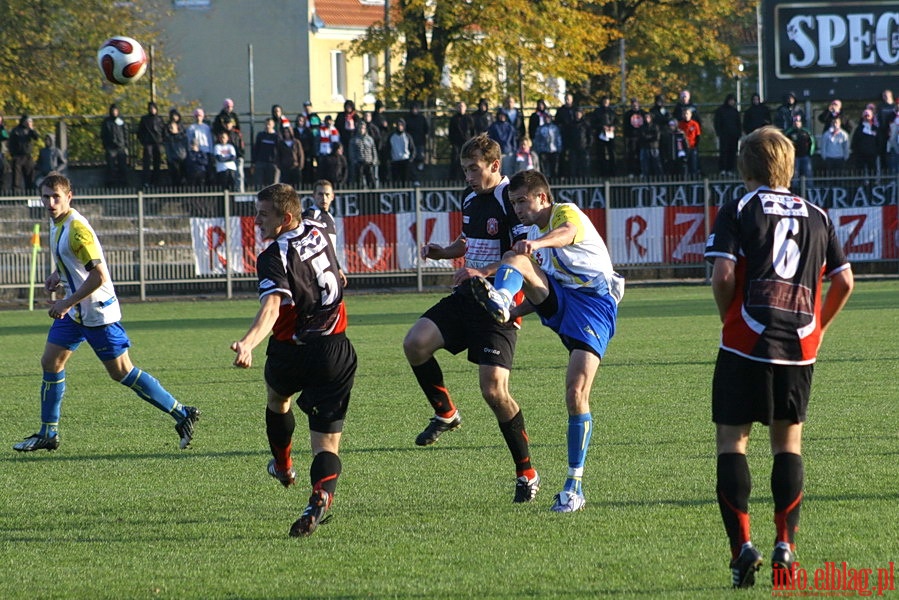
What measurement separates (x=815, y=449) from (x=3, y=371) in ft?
30.0

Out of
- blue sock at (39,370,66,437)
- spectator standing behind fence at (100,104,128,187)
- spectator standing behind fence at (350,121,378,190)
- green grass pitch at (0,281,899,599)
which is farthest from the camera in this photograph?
spectator standing behind fence at (100,104,128,187)

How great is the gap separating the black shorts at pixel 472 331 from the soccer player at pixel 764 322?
2.31 m

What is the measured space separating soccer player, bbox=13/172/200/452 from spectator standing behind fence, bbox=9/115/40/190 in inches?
698

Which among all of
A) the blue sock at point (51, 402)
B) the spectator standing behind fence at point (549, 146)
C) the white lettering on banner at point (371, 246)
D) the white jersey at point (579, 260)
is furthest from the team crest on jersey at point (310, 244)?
the spectator standing behind fence at point (549, 146)

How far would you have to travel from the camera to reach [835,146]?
2745 cm

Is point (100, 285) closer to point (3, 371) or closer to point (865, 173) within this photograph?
point (3, 371)

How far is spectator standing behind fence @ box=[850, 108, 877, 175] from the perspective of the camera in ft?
88.4

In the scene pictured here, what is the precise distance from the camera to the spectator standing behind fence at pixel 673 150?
27297mm

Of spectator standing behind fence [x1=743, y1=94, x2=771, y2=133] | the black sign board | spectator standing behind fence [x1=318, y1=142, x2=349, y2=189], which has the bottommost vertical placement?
spectator standing behind fence [x1=318, y1=142, x2=349, y2=189]

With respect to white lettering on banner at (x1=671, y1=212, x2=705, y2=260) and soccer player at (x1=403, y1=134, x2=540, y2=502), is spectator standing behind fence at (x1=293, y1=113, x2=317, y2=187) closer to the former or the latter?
white lettering on banner at (x1=671, y1=212, x2=705, y2=260)

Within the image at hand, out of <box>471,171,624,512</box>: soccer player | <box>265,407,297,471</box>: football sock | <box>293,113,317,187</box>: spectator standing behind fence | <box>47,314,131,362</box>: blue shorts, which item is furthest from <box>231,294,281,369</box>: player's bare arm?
<box>293,113,317,187</box>: spectator standing behind fence

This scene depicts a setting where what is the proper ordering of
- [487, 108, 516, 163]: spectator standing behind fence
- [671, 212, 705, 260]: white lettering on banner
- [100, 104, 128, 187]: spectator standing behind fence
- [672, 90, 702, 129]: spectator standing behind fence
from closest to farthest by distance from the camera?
[671, 212, 705, 260]: white lettering on banner, [487, 108, 516, 163]: spectator standing behind fence, [100, 104, 128, 187]: spectator standing behind fence, [672, 90, 702, 129]: spectator standing behind fence

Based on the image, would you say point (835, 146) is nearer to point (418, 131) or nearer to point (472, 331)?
point (418, 131)

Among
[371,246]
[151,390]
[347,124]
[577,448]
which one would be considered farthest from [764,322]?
[347,124]
